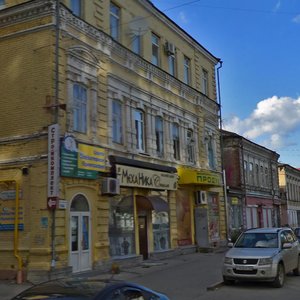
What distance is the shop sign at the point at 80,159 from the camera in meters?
15.7

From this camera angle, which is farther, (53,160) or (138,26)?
(138,26)

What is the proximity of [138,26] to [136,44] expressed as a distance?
35.3 inches

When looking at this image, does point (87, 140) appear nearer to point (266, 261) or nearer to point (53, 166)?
point (53, 166)

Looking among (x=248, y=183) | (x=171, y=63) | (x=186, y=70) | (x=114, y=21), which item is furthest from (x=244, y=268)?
(x=248, y=183)

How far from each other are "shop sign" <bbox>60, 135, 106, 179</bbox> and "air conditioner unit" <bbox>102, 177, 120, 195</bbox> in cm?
47

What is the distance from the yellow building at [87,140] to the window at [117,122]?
0.15 feet

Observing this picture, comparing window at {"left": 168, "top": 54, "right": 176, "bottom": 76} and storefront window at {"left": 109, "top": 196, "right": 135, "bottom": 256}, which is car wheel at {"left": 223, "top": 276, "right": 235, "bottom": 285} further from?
window at {"left": 168, "top": 54, "right": 176, "bottom": 76}

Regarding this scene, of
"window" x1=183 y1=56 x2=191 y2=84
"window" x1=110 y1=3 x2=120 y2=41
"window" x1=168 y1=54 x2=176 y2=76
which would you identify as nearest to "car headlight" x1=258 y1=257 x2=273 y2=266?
"window" x1=110 y1=3 x2=120 y2=41

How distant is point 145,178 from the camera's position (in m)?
20.8

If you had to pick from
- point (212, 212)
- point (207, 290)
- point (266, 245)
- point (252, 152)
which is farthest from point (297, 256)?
point (252, 152)

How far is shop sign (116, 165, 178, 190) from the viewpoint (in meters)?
19.0

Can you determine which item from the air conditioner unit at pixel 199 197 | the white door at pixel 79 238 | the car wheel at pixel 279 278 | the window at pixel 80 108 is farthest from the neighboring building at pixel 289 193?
the car wheel at pixel 279 278

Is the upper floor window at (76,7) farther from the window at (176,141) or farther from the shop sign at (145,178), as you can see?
the window at (176,141)

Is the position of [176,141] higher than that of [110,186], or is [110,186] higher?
[176,141]
